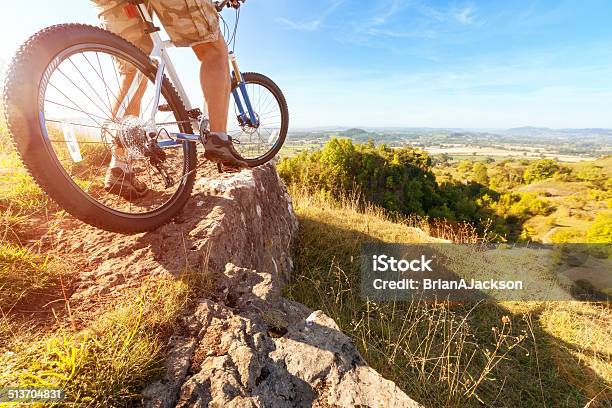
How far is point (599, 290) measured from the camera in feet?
25.6

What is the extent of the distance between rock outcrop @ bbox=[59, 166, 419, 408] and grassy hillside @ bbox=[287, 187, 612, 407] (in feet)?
2.94

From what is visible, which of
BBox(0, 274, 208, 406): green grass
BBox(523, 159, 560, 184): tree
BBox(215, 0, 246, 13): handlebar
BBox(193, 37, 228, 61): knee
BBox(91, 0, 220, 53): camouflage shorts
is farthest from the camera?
BBox(523, 159, 560, 184): tree

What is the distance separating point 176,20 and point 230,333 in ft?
5.78

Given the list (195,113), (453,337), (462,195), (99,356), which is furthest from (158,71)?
(462,195)

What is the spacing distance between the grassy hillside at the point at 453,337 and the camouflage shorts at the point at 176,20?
202 centimetres

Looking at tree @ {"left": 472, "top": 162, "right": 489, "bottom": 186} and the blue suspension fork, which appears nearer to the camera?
the blue suspension fork

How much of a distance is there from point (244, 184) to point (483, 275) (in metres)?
4.42

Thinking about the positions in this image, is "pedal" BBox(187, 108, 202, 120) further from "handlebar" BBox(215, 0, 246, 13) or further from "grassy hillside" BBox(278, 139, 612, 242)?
"grassy hillside" BBox(278, 139, 612, 242)

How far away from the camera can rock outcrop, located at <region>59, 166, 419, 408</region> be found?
44.2 inches

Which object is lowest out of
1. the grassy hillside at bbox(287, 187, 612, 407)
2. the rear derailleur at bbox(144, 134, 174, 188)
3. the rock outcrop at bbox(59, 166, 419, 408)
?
the grassy hillside at bbox(287, 187, 612, 407)

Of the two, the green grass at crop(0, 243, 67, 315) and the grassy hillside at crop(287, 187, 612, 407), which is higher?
the green grass at crop(0, 243, 67, 315)

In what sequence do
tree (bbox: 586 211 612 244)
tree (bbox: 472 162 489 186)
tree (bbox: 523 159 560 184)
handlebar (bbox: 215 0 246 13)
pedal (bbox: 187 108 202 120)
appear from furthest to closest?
tree (bbox: 523 159 560 184) → tree (bbox: 472 162 489 186) → tree (bbox: 586 211 612 244) → handlebar (bbox: 215 0 246 13) → pedal (bbox: 187 108 202 120)

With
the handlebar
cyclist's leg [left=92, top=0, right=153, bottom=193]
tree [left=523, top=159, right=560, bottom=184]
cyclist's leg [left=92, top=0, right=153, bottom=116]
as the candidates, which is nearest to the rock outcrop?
cyclist's leg [left=92, top=0, right=153, bottom=193]

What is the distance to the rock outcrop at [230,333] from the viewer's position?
112 centimetres
